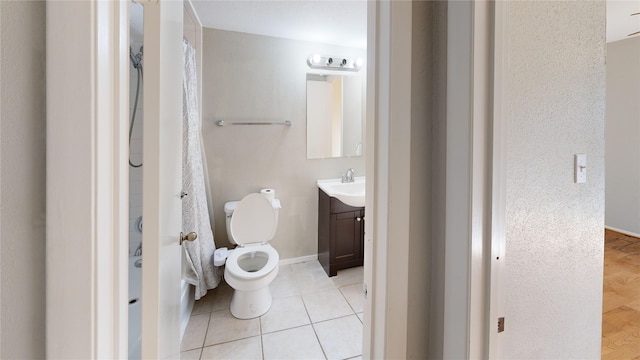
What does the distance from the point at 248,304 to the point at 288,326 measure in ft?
1.07

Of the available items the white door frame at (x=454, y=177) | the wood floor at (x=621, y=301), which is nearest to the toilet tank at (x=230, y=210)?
the white door frame at (x=454, y=177)

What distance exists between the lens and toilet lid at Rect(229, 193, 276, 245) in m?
2.22

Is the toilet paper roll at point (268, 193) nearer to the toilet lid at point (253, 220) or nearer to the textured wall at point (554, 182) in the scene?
the toilet lid at point (253, 220)

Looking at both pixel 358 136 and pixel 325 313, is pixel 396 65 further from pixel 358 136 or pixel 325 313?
pixel 358 136

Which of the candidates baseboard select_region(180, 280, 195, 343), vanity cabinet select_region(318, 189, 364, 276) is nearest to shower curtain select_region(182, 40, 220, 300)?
baseboard select_region(180, 280, 195, 343)

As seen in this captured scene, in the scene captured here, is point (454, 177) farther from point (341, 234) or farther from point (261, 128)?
point (261, 128)

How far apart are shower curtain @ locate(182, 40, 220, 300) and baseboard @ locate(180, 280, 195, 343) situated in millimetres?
61

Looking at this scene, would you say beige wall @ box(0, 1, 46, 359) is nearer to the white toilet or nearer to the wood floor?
the white toilet

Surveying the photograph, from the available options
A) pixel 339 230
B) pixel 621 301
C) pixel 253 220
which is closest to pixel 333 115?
pixel 339 230

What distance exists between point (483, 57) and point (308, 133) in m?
2.13

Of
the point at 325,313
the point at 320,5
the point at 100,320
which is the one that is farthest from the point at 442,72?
the point at 325,313

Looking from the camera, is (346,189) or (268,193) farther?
(346,189)

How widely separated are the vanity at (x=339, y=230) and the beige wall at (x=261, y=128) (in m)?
0.24

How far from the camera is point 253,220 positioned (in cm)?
225
